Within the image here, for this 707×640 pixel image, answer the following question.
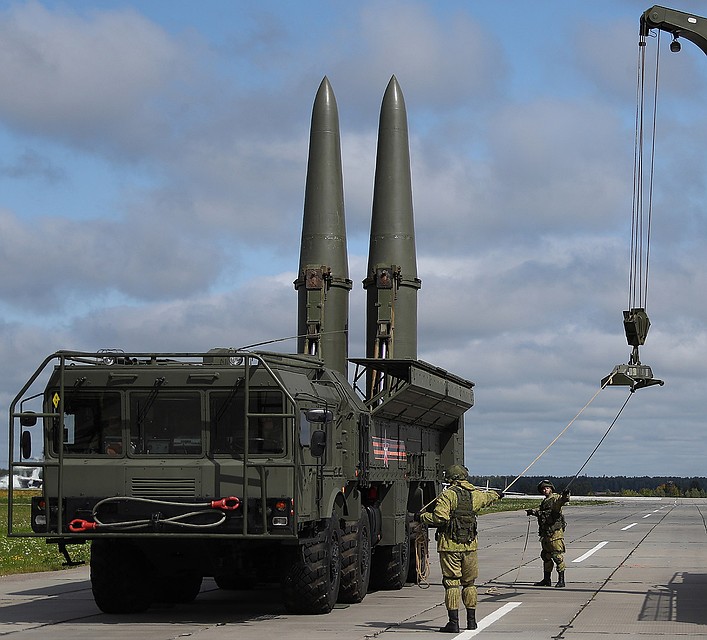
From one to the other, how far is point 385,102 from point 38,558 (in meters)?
11.7

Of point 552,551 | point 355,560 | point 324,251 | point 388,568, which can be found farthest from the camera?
point 324,251

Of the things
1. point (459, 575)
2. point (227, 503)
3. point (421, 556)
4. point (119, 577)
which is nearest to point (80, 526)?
point (119, 577)

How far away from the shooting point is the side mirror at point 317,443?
14.5m

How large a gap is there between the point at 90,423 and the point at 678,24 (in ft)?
30.6

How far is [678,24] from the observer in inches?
696

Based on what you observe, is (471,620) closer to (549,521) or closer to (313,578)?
(313,578)

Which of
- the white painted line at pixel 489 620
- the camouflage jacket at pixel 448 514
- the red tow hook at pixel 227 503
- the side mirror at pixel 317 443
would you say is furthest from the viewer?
the side mirror at pixel 317 443

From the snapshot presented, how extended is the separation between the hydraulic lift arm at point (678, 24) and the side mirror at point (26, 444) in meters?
9.81

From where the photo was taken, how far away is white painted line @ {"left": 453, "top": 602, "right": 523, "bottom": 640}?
13.6m

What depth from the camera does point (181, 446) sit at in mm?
14945

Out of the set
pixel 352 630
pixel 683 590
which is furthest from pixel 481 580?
pixel 352 630

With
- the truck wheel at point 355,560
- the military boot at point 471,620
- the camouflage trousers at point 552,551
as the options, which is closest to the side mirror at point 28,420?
the truck wheel at point 355,560

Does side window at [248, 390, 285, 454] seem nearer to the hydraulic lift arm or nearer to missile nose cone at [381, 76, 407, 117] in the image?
the hydraulic lift arm

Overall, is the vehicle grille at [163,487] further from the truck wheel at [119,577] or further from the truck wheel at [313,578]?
the truck wheel at [313,578]
